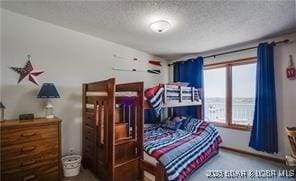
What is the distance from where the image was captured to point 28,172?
2.02m

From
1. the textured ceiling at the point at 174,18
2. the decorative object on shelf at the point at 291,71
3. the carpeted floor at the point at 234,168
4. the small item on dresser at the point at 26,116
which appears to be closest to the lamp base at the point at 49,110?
the small item on dresser at the point at 26,116

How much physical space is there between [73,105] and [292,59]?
3.81 meters

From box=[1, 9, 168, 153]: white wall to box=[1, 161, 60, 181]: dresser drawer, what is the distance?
59 centimetres

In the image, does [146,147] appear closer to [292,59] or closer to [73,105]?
[73,105]

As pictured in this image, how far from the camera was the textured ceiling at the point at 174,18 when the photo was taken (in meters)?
2.05

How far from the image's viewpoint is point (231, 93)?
3.70 metres

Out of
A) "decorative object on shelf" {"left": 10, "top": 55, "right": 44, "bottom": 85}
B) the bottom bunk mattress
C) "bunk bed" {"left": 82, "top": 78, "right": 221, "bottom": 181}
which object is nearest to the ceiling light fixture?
"bunk bed" {"left": 82, "top": 78, "right": 221, "bottom": 181}

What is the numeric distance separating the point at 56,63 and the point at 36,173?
158 cm

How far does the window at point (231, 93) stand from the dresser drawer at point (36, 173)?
3291 millimetres

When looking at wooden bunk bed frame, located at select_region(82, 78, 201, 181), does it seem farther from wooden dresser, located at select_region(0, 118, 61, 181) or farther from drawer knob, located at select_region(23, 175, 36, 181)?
drawer knob, located at select_region(23, 175, 36, 181)

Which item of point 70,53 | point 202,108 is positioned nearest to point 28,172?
point 70,53

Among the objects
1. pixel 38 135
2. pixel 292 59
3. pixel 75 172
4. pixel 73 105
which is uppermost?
pixel 292 59

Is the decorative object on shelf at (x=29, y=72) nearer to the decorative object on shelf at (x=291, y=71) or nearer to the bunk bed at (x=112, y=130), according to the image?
the bunk bed at (x=112, y=130)

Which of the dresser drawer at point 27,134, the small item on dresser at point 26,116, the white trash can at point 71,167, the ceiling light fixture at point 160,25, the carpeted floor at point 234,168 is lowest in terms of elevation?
the carpeted floor at point 234,168
